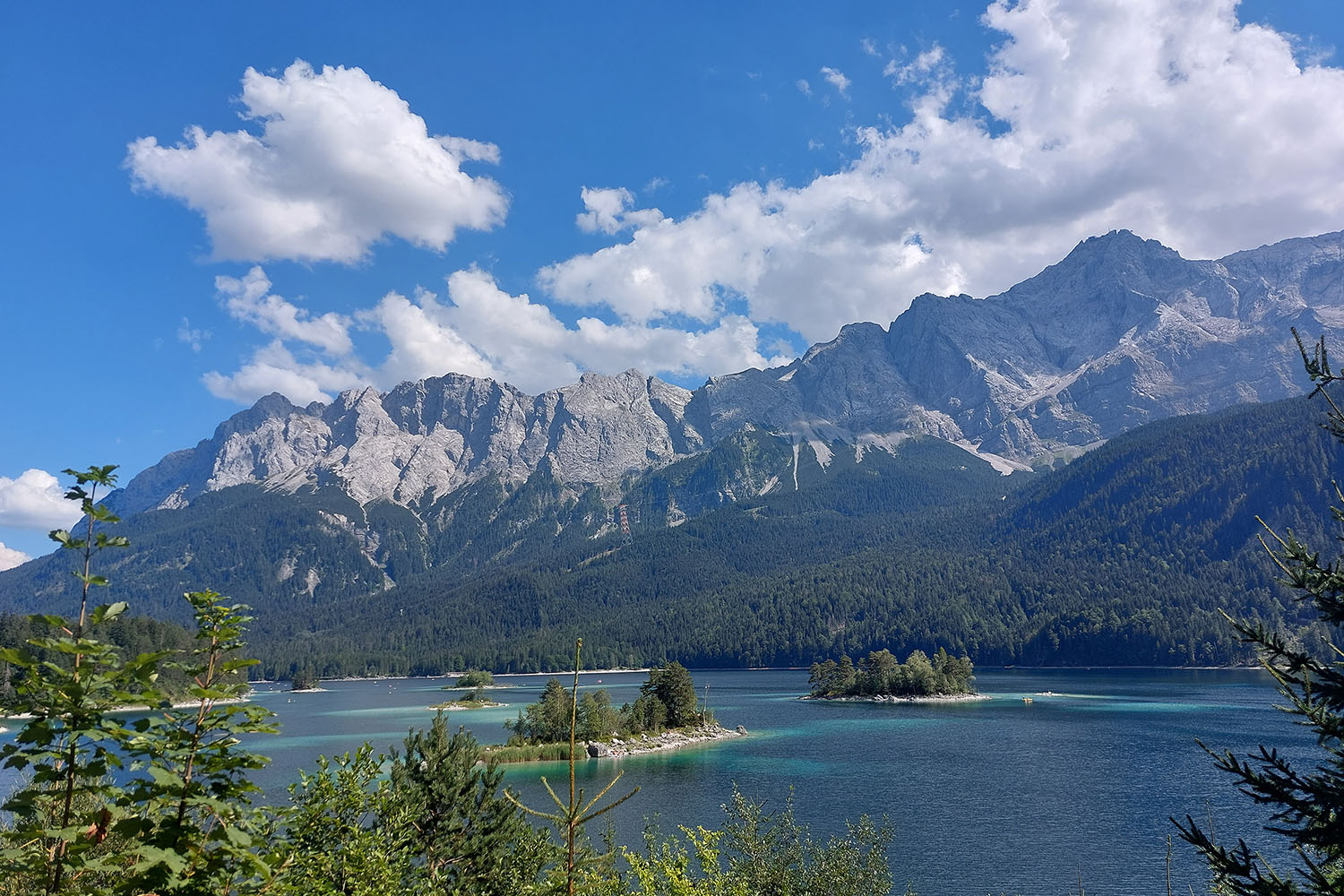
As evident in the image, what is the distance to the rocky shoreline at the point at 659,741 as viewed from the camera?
102 metres

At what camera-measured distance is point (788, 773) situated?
87.6 metres

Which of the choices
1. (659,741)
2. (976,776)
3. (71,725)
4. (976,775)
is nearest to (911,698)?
(659,741)

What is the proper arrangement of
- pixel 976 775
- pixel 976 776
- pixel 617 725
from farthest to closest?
1. pixel 617 725
2. pixel 976 775
3. pixel 976 776

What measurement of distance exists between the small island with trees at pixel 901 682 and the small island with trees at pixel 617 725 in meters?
57.5

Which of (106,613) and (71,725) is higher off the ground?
(106,613)

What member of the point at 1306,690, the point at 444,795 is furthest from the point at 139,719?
the point at 444,795

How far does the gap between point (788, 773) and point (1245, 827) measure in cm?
4122

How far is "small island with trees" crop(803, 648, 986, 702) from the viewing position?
539ft

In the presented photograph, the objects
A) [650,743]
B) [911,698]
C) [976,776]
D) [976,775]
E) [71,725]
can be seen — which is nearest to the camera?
[71,725]

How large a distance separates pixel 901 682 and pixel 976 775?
85217mm

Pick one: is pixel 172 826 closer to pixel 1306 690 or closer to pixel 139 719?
pixel 139 719

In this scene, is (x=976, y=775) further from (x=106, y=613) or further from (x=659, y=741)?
(x=106, y=613)

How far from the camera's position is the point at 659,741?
357 ft

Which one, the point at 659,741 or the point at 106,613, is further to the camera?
the point at 659,741
